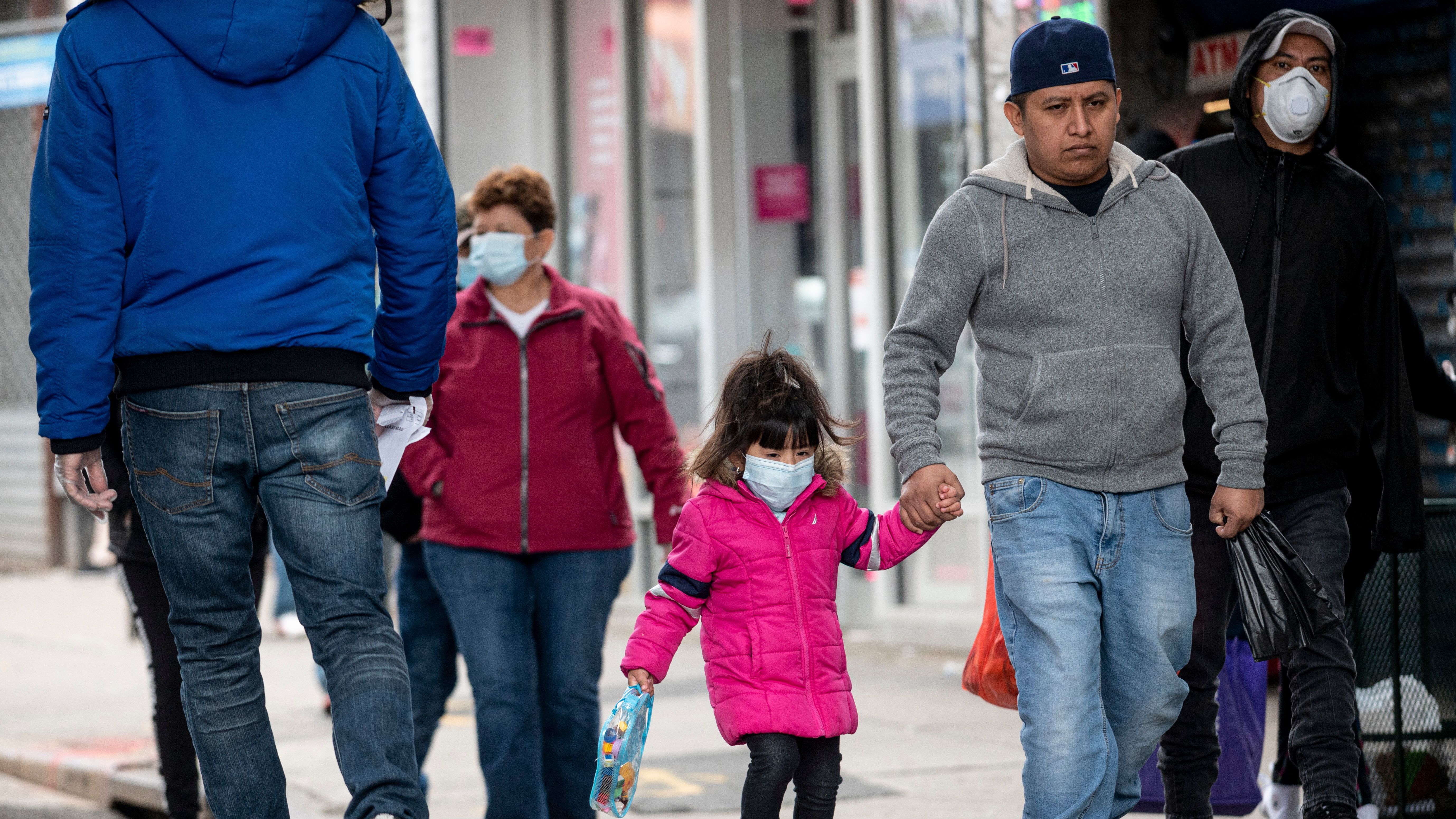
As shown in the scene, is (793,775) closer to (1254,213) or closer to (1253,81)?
(1254,213)

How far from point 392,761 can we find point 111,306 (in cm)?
109

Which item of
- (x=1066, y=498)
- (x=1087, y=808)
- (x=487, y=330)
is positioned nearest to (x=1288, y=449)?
(x=1066, y=498)

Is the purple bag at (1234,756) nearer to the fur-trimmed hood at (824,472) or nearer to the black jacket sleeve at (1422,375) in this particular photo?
the black jacket sleeve at (1422,375)

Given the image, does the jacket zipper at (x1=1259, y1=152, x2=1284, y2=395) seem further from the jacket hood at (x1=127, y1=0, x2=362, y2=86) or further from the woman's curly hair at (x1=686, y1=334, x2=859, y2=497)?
the jacket hood at (x1=127, y1=0, x2=362, y2=86)

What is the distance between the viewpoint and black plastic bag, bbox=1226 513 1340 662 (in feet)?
13.6

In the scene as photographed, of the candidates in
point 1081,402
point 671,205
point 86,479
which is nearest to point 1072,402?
point 1081,402

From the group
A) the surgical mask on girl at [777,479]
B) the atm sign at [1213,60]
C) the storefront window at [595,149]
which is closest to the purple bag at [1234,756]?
the surgical mask on girl at [777,479]

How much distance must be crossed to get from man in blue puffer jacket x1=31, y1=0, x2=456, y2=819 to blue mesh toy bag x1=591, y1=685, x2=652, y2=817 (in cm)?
41

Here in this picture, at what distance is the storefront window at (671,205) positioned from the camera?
11.0 m

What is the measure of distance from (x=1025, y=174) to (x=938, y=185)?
18.3ft

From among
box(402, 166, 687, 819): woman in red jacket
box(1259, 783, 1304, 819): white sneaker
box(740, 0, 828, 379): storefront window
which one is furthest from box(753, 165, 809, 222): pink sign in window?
box(1259, 783, 1304, 819): white sneaker

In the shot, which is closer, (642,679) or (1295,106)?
(642,679)

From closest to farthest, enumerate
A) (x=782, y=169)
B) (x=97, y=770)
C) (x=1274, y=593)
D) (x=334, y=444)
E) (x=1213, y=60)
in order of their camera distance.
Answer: (x=334, y=444)
(x=1274, y=593)
(x=97, y=770)
(x=1213, y=60)
(x=782, y=169)

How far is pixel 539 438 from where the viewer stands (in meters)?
5.00
